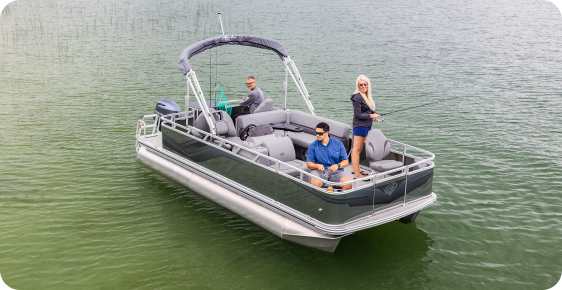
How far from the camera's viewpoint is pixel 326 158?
814 cm

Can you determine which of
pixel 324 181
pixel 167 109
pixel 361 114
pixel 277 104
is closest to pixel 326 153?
pixel 361 114

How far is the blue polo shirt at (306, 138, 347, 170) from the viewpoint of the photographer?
320 inches

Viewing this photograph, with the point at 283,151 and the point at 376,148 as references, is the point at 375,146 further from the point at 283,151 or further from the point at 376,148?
the point at 283,151

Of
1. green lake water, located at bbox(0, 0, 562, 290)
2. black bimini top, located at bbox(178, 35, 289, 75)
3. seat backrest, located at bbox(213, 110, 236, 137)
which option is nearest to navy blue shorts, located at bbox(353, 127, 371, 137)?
green lake water, located at bbox(0, 0, 562, 290)

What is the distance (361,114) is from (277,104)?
7899 millimetres

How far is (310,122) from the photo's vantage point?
1042 centimetres

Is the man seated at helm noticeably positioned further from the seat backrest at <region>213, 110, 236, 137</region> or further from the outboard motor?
the outboard motor

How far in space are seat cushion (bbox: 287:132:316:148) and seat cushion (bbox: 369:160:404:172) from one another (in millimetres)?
1636

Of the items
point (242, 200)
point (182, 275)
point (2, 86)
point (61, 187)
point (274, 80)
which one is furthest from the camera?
point (274, 80)

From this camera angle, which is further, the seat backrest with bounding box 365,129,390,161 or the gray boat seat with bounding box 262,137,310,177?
the gray boat seat with bounding box 262,137,310,177

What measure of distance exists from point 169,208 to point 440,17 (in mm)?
27470

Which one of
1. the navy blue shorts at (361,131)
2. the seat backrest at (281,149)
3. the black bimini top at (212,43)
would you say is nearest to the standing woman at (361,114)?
the navy blue shorts at (361,131)

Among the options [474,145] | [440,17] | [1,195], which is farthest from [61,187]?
[440,17]

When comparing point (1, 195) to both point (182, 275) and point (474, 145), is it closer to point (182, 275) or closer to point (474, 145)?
point (182, 275)
